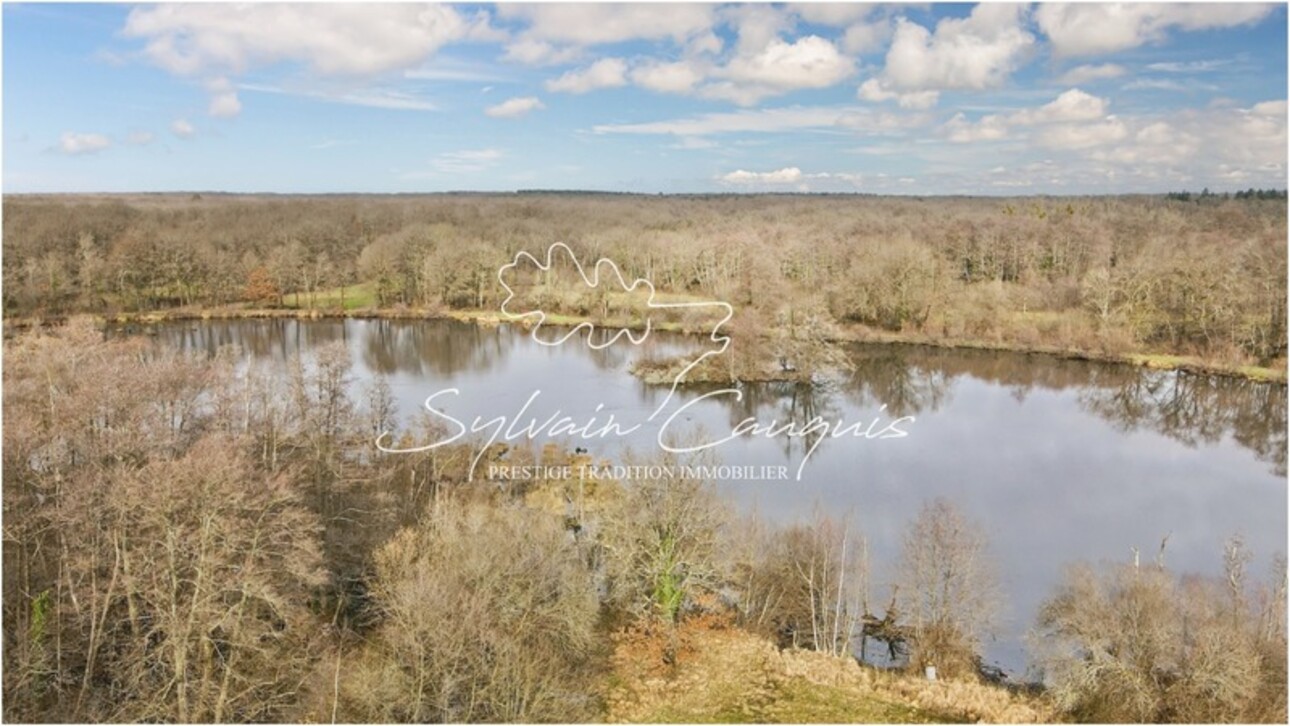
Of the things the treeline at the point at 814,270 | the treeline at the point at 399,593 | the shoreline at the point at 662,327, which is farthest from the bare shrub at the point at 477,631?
the shoreline at the point at 662,327

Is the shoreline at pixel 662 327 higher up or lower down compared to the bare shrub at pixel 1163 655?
higher up

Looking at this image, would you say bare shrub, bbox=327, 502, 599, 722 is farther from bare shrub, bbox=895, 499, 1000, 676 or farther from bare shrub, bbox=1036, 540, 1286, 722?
bare shrub, bbox=1036, 540, 1286, 722

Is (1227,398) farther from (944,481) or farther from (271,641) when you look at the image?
(271,641)

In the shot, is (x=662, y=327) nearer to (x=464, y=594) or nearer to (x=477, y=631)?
(x=464, y=594)

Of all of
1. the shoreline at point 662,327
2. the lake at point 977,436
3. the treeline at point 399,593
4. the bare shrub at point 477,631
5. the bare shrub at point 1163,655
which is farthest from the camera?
the shoreline at point 662,327

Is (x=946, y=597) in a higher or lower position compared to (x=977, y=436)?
higher

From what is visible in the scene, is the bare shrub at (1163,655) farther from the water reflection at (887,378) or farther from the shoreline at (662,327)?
the shoreline at (662,327)

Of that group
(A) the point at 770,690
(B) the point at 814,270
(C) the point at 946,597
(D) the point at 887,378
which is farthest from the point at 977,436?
(B) the point at 814,270
